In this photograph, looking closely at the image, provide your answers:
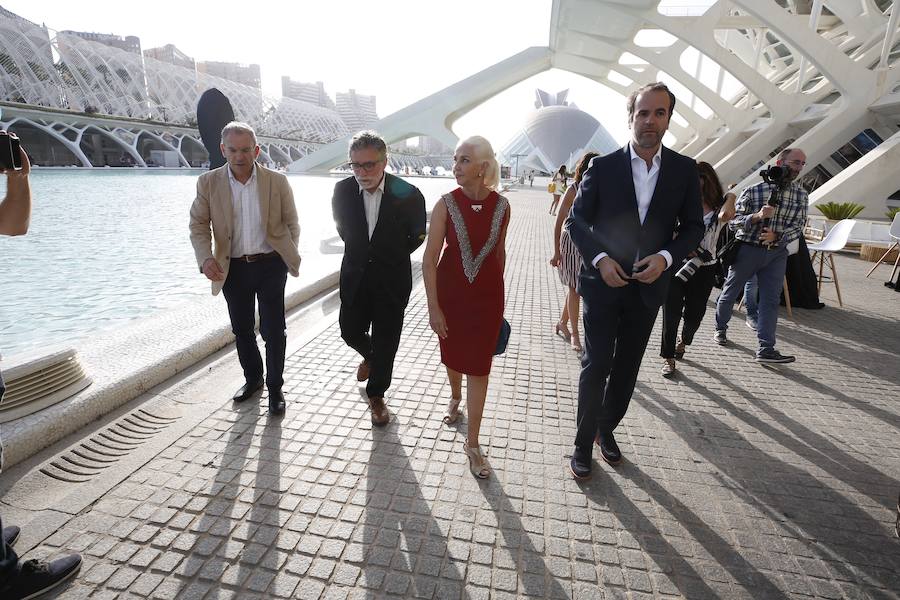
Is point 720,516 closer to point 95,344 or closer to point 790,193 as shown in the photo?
point 790,193

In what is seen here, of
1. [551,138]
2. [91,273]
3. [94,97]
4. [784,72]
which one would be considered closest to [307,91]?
[551,138]

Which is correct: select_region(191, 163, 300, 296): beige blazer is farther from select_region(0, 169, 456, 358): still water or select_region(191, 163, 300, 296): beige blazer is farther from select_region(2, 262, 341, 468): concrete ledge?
select_region(0, 169, 456, 358): still water

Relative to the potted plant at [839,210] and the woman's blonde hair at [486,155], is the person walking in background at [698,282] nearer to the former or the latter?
the woman's blonde hair at [486,155]

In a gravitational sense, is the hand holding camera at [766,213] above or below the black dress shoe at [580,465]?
above

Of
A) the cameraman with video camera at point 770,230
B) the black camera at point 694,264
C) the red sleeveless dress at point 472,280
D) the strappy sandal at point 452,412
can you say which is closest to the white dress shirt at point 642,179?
the red sleeveless dress at point 472,280

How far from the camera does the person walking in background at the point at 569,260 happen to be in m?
4.07

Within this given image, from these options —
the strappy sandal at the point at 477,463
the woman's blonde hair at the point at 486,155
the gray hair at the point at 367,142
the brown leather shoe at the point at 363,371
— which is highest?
the gray hair at the point at 367,142

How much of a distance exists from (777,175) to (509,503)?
3.84 metres

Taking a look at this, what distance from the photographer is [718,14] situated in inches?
827

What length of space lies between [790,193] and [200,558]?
518cm

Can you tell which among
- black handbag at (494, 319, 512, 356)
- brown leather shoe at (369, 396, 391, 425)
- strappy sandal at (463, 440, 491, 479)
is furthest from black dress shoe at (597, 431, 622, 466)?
brown leather shoe at (369, 396, 391, 425)

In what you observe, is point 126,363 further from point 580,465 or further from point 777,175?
point 777,175

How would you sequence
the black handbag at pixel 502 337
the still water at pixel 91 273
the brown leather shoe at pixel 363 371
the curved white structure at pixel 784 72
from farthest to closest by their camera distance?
the curved white structure at pixel 784 72, the still water at pixel 91 273, the brown leather shoe at pixel 363 371, the black handbag at pixel 502 337

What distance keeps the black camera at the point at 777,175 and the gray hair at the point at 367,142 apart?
351cm
